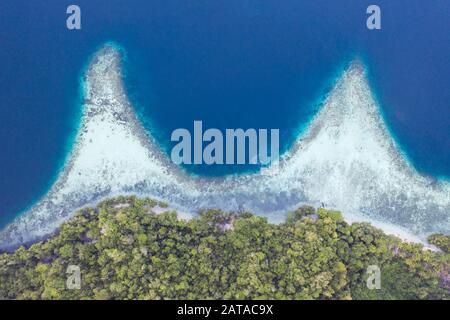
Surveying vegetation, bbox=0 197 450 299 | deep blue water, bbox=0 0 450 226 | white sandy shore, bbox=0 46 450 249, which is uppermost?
deep blue water, bbox=0 0 450 226

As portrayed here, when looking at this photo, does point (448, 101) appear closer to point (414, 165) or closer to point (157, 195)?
point (414, 165)

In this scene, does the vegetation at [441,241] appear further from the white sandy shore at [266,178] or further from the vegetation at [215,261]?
the vegetation at [215,261]

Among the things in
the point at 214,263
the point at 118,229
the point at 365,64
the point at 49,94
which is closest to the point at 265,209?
the point at 214,263

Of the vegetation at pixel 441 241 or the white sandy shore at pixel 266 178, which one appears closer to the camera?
the vegetation at pixel 441 241

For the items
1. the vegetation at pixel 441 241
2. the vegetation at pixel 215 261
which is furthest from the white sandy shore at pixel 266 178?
the vegetation at pixel 215 261

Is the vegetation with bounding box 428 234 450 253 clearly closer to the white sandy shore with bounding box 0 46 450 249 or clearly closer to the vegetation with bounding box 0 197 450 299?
the white sandy shore with bounding box 0 46 450 249

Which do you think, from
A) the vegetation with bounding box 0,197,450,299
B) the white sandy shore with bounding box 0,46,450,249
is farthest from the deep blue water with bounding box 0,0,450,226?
the vegetation with bounding box 0,197,450,299
